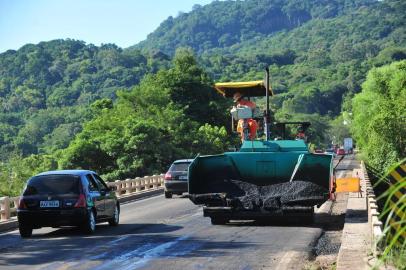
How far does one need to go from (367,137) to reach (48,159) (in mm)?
31044

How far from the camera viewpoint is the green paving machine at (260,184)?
17125 millimetres

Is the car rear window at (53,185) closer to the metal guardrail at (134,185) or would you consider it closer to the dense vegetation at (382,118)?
the metal guardrail at (134,185)

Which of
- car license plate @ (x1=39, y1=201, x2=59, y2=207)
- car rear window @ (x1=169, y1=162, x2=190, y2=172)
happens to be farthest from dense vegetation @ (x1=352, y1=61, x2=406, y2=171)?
car license plate @ (x1=39, y1=201, x2=59, y2=207)

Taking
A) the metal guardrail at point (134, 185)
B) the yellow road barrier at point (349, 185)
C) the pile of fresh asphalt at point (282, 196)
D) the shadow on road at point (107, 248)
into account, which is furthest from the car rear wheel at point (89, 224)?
the yellow road barrier at point (349, 185)

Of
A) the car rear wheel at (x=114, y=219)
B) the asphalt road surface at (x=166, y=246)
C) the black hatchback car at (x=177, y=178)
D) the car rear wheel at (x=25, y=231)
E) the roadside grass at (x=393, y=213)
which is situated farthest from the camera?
the black hatchback car at (x=177, y=178)

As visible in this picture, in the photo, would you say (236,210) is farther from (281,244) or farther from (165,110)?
(165,110)

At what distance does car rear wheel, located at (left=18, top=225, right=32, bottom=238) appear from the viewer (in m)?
16.6

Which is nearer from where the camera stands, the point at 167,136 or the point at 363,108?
the point at 167,136

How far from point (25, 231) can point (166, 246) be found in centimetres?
435

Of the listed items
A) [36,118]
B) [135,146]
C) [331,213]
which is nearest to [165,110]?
[135,146]

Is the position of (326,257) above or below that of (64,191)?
below

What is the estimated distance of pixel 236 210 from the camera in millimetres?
17406

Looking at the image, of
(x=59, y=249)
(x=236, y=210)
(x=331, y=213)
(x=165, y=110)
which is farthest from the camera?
(x=165, y=110)

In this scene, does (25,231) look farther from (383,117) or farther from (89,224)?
(383,117)
